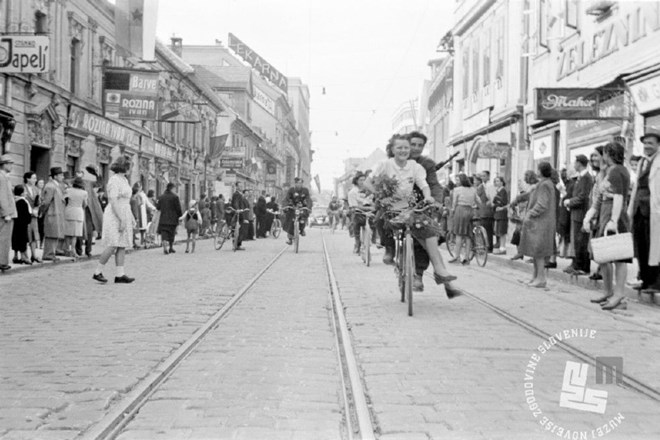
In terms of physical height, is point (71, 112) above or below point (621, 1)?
below

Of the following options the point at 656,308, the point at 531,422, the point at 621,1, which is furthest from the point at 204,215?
the point at 531,422

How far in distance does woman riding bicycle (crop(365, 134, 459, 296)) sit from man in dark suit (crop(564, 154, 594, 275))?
4.07 m

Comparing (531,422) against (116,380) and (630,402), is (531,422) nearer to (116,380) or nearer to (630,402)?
(630,402)

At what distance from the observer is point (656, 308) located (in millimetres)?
9086

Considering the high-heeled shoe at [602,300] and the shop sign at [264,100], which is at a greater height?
the shop sign at [264,100]

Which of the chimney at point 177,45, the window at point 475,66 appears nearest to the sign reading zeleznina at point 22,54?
the window at point 475,66

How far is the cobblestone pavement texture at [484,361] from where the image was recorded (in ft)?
13.1

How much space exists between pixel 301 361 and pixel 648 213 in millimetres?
5263

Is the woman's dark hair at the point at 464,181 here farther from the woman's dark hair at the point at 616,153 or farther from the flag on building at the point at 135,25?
the flag on building at the point at 135,25

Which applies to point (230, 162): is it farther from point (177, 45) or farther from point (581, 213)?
point (581, 213)

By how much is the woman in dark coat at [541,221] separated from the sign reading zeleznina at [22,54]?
910cm

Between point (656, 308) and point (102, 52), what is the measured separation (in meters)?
24.8

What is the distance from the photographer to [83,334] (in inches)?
266

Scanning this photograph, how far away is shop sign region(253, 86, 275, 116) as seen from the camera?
78938 mm
